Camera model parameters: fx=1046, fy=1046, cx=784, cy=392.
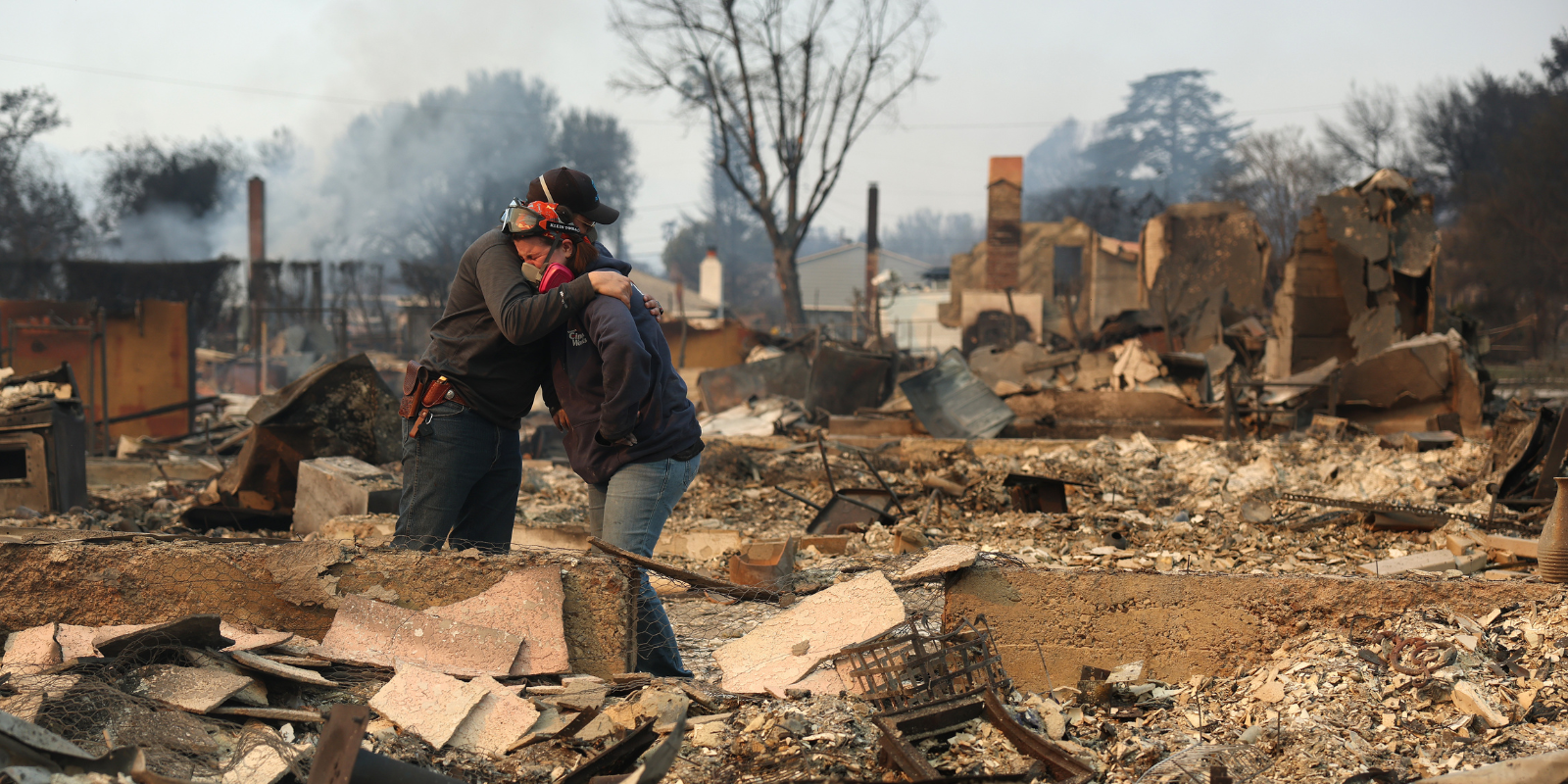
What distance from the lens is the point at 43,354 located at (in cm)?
1042

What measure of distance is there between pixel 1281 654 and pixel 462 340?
9.12ft

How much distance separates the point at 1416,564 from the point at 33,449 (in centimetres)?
735

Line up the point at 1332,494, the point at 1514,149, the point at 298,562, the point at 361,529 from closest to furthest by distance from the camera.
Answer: the point at 298,562 < the point at 361,529 < the point at 1332,494 < the point at 1514,149

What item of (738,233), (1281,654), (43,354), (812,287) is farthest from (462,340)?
(738,233)

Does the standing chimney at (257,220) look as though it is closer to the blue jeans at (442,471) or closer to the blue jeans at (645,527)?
the blue jeans at (442,471)

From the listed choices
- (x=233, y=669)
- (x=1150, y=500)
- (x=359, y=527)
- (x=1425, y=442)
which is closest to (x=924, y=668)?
(x=233, y=669)

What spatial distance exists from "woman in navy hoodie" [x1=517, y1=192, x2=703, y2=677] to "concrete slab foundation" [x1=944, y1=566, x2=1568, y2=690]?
982mm

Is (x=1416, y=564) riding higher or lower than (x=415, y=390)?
lower

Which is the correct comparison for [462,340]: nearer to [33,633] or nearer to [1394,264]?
[33,633]

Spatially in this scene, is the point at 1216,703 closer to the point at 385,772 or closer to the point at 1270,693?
the point at 1270,693

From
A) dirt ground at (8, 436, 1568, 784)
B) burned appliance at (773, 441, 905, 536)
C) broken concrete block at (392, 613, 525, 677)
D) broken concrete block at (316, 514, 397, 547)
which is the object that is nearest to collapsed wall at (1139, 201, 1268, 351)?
burned appliance at (773, 441, 905, 536)

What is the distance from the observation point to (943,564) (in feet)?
11.3

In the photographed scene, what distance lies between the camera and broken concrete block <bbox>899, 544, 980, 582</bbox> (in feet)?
11.2

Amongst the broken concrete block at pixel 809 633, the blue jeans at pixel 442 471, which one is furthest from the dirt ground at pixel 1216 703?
the blue jeans at pixel 442 471
